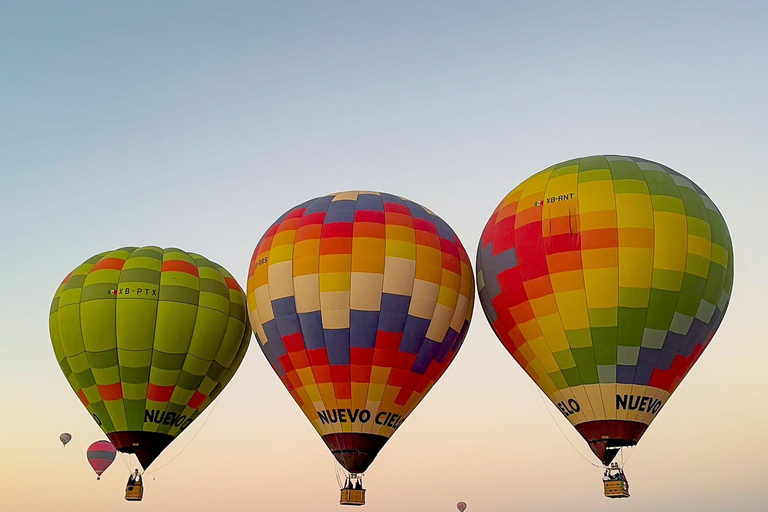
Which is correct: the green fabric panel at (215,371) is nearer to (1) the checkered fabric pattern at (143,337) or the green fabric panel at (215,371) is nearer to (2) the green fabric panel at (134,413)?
(1) the checkered fabric pattern at (143,337)

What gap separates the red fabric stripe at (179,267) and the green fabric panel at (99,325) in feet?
4.82

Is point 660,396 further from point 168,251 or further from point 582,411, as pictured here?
point 168,251

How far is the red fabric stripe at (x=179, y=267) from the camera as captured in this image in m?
21.3

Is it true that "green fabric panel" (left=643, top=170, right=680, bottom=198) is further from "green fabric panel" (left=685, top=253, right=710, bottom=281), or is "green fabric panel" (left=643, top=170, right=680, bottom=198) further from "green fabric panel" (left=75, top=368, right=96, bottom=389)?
"green fabric panel" (left=75, top=368, right=96, bottom=389)

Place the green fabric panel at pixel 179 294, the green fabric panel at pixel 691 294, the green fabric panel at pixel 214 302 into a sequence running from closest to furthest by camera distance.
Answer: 1. the green fabric panel at pixel 691 294
2. the green fabric panel at pixel 179 294
3. the green fabric panel at pixel 214 302

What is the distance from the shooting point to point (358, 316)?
60.0ft

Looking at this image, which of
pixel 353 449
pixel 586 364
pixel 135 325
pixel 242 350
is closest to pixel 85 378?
pixel 135 325

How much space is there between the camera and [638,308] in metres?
16.8

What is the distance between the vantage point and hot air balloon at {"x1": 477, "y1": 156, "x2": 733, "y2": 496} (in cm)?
1684

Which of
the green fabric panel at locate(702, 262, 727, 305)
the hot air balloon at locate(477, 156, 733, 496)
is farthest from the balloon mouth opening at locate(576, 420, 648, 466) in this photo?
the green fabric panel at locate(702, 262, 727, 305)

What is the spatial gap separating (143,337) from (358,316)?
17.2 feet

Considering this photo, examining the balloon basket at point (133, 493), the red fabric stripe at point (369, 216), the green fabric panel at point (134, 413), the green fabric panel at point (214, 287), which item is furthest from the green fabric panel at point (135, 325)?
the red fabric stripe at point (369, 216)

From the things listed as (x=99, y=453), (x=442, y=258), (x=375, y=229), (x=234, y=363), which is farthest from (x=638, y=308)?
(x=99, y=453)

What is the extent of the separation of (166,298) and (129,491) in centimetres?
440
